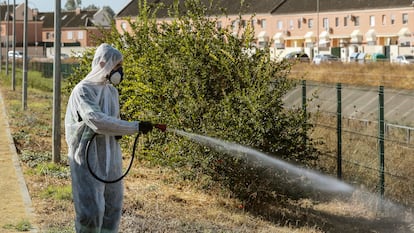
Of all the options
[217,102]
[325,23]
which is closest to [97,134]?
[217,102]

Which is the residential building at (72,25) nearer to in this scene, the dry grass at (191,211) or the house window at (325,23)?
the house window at (325,23)

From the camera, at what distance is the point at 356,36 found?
268ft

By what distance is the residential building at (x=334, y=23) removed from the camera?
257 feet

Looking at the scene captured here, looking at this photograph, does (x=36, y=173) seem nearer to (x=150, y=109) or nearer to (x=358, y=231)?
(x=150, y=109)

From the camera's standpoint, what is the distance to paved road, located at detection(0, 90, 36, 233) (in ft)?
34.6

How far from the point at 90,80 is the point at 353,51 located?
2691 inches

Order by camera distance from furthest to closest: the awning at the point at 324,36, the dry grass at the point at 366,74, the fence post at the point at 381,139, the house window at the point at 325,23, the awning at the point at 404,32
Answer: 1. the house window at the point at 325,23
2. the awning at the point at 324,36
3. the awning at the point at 404,32
4. the dry grass at the point at 366,74
5. the fence post at the point at 381,139

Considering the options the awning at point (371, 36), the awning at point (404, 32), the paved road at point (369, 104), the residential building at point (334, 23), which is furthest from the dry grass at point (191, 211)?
the awning at point (404, 32)

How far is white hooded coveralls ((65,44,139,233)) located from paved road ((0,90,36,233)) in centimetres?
254

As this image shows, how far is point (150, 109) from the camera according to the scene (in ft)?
44.6

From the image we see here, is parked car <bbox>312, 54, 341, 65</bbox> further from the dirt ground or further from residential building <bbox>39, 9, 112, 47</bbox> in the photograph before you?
residential building <bbox>39, 9, 112, 47</bbox>

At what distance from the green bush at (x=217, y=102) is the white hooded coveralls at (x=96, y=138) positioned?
424 cm

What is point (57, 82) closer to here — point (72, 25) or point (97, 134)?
point (97, 134)

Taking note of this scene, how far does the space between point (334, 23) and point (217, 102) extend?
253ft
